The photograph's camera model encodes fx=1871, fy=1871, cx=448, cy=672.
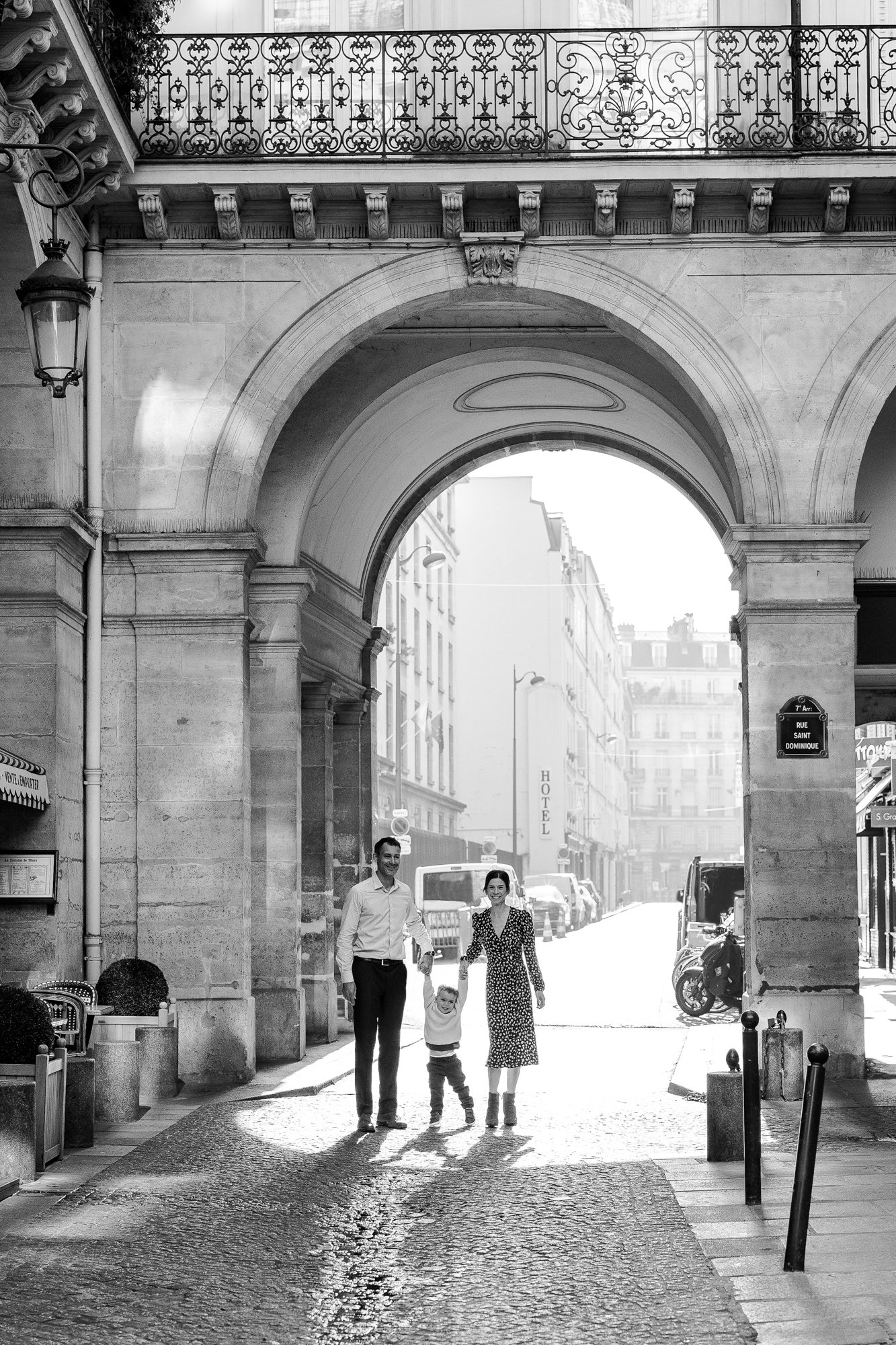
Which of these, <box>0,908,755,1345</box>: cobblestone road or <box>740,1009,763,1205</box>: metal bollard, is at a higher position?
<box>740,1009,763,1205</box>: metal bollard

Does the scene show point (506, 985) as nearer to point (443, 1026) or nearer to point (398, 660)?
point (443, 1026)

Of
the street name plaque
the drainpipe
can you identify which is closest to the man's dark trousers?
the drainpipe

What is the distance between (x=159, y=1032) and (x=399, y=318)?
239 inches

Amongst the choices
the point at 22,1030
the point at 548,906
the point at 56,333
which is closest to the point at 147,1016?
the point at 22,1030

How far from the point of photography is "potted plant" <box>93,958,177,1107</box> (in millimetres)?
12500

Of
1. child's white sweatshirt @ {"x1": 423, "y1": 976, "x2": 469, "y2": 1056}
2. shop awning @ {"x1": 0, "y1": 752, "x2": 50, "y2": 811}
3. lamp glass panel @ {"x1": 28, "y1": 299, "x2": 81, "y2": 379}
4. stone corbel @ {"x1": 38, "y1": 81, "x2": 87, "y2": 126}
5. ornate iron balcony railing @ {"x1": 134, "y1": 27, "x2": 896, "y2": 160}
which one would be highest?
ornate iron balcony railing @ {"x1": 134, "y1": 27, "x2": 896, "y2": 160}

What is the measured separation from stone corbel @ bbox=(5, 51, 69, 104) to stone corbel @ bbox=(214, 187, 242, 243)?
7.63 ft

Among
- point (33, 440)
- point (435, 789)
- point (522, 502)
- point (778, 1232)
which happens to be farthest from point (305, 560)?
point (522, 502)

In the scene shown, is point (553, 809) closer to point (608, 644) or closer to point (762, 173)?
point (608, 644)

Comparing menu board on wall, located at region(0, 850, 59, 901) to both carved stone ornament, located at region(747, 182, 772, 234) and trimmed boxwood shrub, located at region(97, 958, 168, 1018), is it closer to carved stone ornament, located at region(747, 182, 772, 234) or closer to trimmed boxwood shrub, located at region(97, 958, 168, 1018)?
trimmed boxwood shrub, located at region(97, 958, 168, 1018)

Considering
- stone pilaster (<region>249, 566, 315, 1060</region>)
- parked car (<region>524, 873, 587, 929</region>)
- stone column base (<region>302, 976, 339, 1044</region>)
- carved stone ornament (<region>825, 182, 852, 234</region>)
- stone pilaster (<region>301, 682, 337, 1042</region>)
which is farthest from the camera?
parked car (<region>524, 873, 587, 929</region>)

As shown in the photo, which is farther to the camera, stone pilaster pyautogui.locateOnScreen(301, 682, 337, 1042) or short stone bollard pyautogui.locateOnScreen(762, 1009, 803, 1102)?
stone pilaster pyautogui.locateOnScreen(301, 682, 337, 1042)

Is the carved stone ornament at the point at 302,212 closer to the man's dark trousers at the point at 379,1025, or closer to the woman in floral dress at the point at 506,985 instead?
the woman in floral dress at the point at 506,985

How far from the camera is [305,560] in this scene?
18203 mm
